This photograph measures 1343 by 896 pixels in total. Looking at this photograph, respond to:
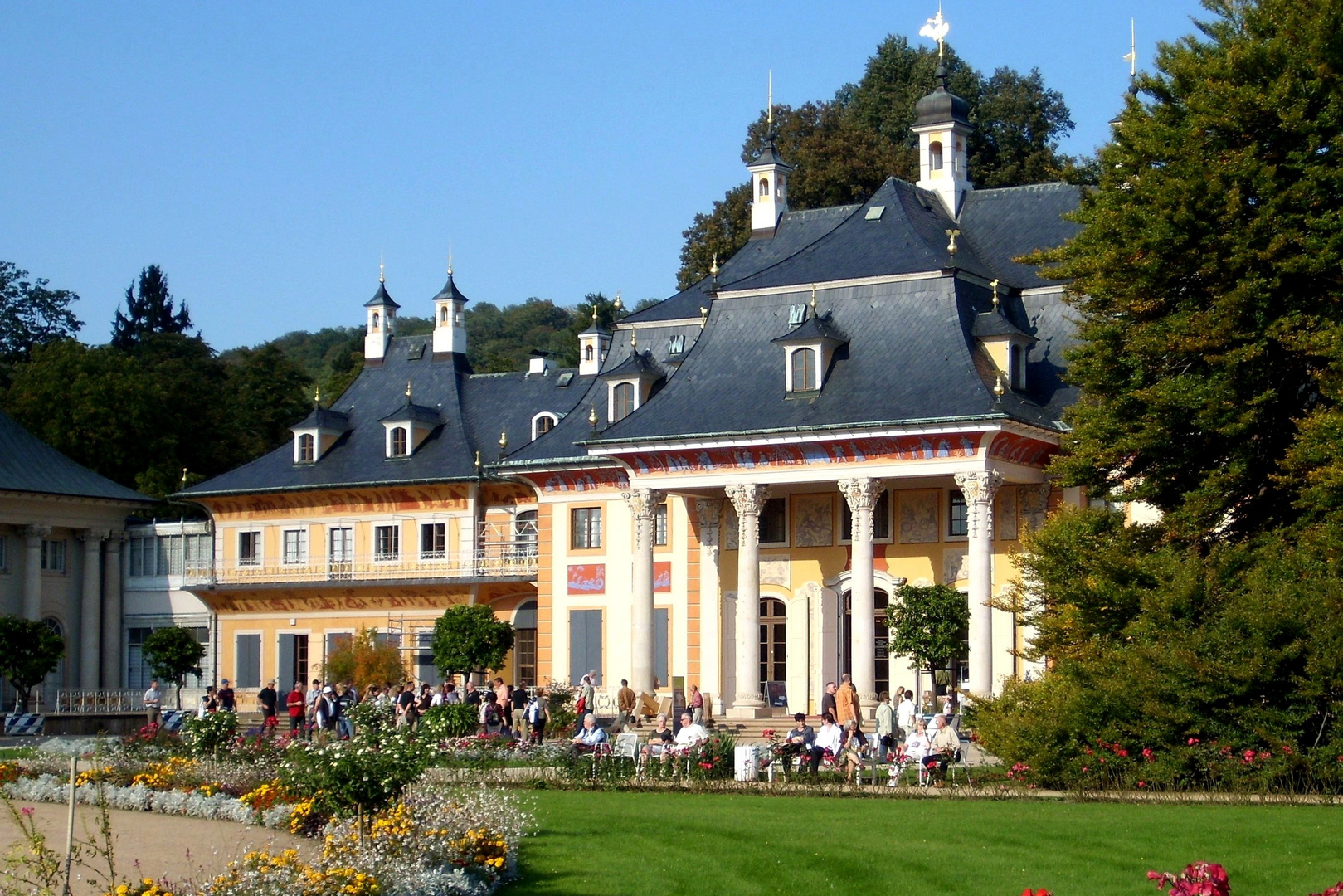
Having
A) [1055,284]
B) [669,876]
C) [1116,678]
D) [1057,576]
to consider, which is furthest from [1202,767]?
[1055,284]

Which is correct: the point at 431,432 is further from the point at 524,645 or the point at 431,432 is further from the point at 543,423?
the point at 524,645

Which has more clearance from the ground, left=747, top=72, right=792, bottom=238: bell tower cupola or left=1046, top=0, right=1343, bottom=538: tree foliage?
left=747, top=72, right=792, bottom=238: bell tower cupola

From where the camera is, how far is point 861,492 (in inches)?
1614

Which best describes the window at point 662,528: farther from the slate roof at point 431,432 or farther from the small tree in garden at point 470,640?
the slate roof at point 431,432

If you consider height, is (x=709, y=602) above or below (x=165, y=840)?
above

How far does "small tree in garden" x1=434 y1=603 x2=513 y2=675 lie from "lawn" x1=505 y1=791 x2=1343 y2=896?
82.2 feet

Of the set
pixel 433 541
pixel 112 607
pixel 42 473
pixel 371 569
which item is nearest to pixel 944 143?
pixel 433 541

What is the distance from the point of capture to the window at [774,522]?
148ft

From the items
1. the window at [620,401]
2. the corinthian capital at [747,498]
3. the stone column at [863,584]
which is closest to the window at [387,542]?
the window at [620,401]

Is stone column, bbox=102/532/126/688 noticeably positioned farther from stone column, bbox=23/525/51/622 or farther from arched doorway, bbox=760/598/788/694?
arched doorway, bbox=760/598/788/694

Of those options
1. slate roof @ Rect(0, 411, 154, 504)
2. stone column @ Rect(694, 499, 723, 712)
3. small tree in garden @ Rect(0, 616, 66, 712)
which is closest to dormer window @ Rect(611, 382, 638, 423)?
stone column @ Rect(694, 499, 723, 712)

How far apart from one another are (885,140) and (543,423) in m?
14.6

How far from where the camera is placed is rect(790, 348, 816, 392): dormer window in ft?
141

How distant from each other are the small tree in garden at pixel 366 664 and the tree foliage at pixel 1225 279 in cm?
2581
